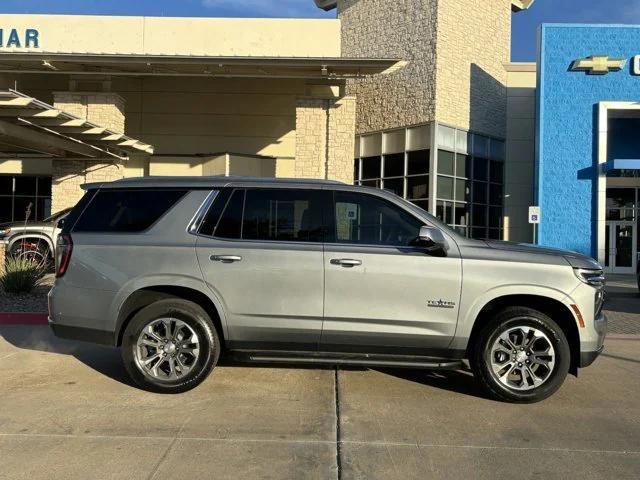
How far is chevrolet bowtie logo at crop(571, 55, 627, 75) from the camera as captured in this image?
20391mm

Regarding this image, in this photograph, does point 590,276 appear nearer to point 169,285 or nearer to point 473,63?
point 169,285

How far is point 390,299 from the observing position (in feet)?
16.7

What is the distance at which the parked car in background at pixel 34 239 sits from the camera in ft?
42.5

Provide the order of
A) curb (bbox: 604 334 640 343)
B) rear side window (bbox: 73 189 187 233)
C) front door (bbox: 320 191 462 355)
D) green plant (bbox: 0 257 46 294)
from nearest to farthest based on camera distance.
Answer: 1. front door (bbox: 320 191 462 355)
2. rear side window (bbox: 73 189 187 233)
3. curb (bbox: 604 334 640 343)
4. green plant (bbox: 0 257 46 294)

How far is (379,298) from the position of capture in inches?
201

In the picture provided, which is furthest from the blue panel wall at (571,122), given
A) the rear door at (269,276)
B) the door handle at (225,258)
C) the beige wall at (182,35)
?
the door handle at (225,258)

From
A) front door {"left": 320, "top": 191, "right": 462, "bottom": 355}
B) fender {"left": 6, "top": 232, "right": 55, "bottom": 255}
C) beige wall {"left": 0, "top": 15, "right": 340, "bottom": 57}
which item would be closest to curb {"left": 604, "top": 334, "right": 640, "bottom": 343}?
front door {"left": 320, "top": 191, "right": 462, "bottom": 355}

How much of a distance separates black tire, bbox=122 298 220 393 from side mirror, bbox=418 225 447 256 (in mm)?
2102

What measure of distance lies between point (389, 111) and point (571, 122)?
670cm

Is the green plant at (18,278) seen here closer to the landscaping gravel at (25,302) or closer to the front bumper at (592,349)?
the landscaping gravel at (25,302)

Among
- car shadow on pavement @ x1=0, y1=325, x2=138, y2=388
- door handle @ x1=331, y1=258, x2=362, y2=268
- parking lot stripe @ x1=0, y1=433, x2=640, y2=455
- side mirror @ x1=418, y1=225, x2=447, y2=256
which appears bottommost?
parking lot stripe @ x1=0, y1=433, x2=640, y2=455

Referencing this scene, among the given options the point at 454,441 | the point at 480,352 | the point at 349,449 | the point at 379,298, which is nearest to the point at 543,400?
the point at 480,352

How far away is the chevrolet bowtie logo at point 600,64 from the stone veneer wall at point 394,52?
5291mm

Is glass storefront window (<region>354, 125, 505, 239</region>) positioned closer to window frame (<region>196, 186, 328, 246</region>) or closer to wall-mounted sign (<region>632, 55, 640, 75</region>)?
wall-mounted sign (<region>632, 55, 640, 75</region>)
